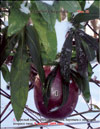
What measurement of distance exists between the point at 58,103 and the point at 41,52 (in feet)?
0.32

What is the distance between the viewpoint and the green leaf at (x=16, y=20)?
0.22 m

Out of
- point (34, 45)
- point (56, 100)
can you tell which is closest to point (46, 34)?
point (34, 45)

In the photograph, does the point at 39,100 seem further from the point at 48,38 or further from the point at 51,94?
the point at 48,38

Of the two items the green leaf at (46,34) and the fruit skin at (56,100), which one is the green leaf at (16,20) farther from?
the fruit skin at (56,100)

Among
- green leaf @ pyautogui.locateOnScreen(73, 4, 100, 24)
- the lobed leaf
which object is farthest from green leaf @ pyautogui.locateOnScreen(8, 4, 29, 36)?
green leaf @ pyautogui.locateOnScreen(73, 4, 100, 24)

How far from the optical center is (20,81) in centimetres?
31

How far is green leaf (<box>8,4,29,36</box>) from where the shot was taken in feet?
0.73

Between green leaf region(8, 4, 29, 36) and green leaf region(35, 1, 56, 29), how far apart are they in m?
0.03

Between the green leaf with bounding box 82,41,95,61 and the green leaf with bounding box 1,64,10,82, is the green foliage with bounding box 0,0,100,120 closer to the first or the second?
the green leaf with bounding box 82,41,95,61

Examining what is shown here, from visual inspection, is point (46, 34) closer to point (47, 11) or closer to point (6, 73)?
point (47, 11)

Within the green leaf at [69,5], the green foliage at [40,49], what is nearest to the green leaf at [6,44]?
the green foliage at [40,49]

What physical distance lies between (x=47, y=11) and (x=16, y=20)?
37mm

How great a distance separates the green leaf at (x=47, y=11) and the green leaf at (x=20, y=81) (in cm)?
9

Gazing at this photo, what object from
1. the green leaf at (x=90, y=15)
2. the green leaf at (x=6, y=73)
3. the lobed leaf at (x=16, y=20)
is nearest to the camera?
the lobed leaf at (x=16, y=20)
